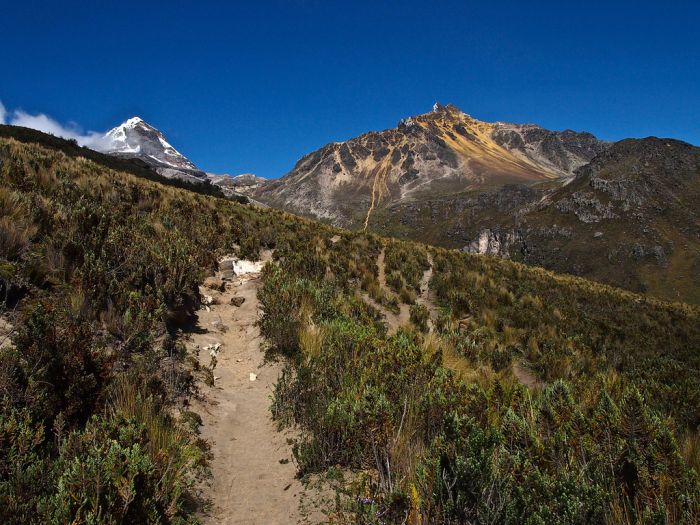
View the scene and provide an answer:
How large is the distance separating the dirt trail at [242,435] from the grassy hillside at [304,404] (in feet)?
0.89

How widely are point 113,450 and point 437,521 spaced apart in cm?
229

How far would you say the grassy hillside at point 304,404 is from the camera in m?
2.71

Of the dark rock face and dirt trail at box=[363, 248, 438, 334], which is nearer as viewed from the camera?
the dark rock face

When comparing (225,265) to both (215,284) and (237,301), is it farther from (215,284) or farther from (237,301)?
(237,301)

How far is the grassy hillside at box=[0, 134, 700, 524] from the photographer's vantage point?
2713 mm

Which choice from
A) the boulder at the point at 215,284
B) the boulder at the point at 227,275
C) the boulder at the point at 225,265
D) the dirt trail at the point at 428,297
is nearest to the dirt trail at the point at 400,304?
the dirt trail at the point at 428,297

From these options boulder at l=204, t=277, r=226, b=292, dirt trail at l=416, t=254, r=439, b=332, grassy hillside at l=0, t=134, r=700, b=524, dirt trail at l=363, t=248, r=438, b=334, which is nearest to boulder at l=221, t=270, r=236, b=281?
boulder at l=204, t=277, r=226, b=292

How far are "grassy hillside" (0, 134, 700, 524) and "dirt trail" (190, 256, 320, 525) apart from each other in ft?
0.89

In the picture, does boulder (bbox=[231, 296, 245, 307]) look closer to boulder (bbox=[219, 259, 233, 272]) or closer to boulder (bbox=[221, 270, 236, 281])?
boulder (bbox=[221, 270, 236, 281])

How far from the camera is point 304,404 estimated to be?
203 inches

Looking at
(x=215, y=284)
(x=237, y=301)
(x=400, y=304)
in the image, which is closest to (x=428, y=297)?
(x=400, y=304)

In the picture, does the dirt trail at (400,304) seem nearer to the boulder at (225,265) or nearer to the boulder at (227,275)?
the boulder at (227,275)

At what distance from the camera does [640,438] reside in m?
3.31

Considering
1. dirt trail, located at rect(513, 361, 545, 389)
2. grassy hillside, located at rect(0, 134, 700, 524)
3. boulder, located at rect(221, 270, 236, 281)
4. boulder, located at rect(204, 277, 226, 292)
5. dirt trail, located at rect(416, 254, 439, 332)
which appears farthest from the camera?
dirt trail, located at rect(416, 254, 439, 332)
